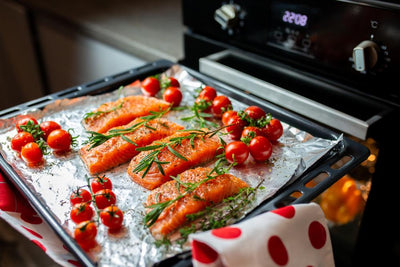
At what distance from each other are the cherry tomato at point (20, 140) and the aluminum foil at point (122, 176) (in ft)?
0.08

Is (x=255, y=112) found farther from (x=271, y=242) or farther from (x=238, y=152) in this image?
(x=271, y=242)

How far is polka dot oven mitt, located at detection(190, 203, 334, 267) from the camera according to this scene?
0.84 m

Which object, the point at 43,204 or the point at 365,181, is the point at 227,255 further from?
the point at 365,181

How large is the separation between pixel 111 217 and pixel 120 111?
0.55 meters

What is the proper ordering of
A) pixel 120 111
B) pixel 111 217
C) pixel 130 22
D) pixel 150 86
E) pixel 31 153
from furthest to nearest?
pixel 130 22 < pixel 150 86 < pixel 120 111 < pixel 31 153 < pixel 111 217

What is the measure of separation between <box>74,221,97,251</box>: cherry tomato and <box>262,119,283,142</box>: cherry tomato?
593mm

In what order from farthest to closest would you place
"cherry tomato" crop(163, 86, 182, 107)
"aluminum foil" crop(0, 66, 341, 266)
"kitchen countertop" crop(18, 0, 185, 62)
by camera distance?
1. "kitchen countertop" crop(18, 0, 185, 62)
2. "cherry tomato" crop(163, 86, 182, 107)
3. "aluminum foil" crop(0, 66, 341, 266)

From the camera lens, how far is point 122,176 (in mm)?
1234

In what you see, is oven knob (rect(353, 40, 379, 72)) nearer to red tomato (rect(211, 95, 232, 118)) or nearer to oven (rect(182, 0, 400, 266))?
oven (rect(182, 0, 400, 266))

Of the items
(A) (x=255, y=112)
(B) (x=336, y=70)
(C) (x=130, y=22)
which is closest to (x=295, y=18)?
(B) (x=336, y=70)

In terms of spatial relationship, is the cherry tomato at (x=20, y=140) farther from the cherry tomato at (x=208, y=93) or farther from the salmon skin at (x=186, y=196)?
the cherry tomato at (x=208, y=93)

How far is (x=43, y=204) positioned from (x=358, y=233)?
1053mm

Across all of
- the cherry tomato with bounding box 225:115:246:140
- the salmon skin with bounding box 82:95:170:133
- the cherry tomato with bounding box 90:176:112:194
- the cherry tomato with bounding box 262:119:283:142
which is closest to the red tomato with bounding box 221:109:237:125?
the cherry tomato with bounding box 225:115:246:140

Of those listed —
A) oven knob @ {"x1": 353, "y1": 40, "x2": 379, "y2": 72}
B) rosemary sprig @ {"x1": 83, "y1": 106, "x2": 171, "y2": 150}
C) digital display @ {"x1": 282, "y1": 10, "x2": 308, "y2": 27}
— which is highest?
digital display @ {"x1": 282, "y1": 10, "x2": 308, "y2": 27}
